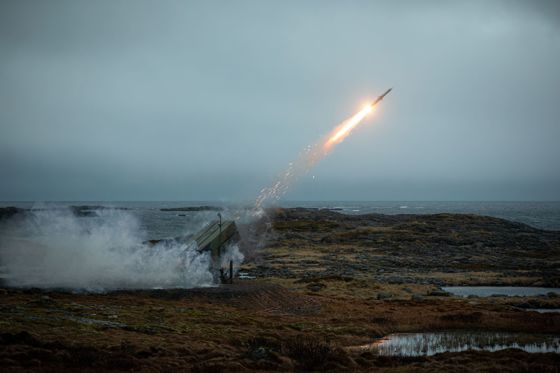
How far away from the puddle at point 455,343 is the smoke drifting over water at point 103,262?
15483 mm

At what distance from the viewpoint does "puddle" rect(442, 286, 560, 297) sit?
113 ft

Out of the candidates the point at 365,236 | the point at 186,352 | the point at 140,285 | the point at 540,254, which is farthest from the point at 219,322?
the point at 365,236

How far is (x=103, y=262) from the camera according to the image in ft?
106

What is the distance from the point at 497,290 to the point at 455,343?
19220 millimetres

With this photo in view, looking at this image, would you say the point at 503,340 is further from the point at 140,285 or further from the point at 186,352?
the point at 140,285

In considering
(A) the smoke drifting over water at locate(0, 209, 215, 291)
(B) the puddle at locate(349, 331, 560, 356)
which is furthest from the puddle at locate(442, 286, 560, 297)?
(A) the smoke drifting over water at locate(0, 209, 215, 291)

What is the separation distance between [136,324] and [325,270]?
96.4ft

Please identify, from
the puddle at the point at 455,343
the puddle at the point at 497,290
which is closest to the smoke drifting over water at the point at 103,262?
the puddle at the point at 455,343

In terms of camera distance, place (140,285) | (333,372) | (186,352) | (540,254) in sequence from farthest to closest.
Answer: (540,254) < (140,285) < (186,352) < (333,372)

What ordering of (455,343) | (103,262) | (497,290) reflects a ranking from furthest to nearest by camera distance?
(497,290) → (103,262) → (455,343)

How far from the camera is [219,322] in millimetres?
21812

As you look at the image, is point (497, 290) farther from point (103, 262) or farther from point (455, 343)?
point (103, 262)

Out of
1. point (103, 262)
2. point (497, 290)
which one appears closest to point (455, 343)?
point (497, 290)

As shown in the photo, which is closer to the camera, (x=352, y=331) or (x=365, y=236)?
(x=352, y=331)
